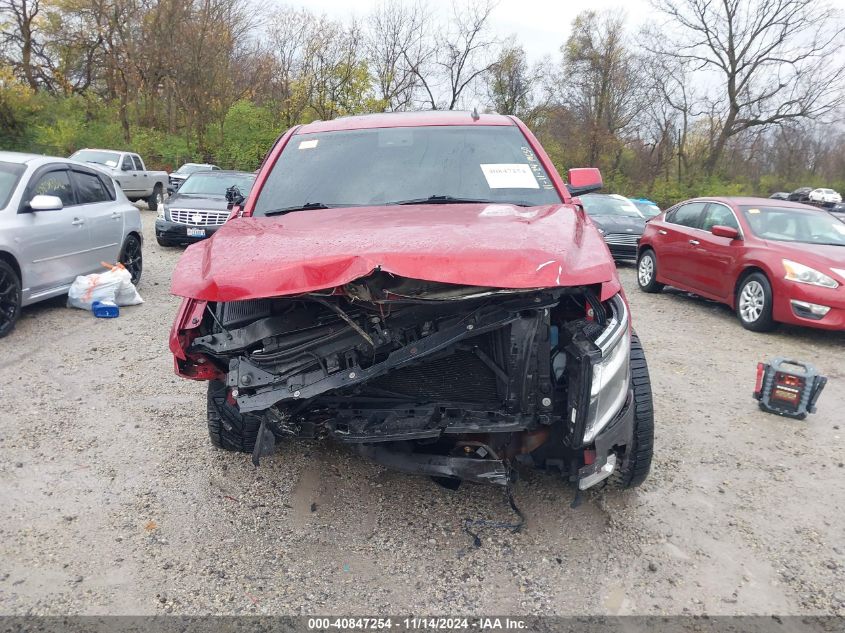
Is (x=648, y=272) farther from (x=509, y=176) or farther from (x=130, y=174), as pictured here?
(x=130, y=174)

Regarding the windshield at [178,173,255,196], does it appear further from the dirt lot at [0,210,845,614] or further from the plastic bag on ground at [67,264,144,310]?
the dirt lot at [0,210,845,614]

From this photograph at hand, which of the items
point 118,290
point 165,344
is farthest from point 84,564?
point 118,290

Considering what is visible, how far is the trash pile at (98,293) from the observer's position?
22.4 ft

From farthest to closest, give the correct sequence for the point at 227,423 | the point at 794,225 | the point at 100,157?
1. the point at 100,157
2. the point at 794,225
3. the point at 227,423

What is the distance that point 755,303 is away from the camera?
23.9 feet

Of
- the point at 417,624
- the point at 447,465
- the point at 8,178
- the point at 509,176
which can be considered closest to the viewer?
the point at 417,624

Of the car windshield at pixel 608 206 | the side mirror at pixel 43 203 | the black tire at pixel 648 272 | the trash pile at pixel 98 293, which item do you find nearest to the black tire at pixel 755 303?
the black tire at pixel 648 272

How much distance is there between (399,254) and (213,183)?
11556mm

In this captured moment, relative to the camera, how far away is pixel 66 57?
107 feet

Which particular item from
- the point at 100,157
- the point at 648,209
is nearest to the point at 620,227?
the point at 648,209

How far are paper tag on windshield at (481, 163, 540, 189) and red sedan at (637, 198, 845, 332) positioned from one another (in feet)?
14.8

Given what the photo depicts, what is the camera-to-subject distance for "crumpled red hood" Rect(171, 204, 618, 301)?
2.34 meters

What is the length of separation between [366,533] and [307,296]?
124 cm

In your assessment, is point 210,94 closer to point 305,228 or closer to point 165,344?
point 165,344
